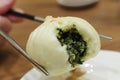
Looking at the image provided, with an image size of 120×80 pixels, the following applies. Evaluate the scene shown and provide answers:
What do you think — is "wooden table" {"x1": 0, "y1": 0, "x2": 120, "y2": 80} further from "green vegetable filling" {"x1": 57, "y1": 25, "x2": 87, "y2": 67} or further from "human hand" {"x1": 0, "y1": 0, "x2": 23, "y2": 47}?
"green vegetable filling" {"x1": 57, "y1": 25, "x2": 87, "y2": 67}

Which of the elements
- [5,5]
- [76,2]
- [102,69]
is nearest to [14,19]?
[5,5]

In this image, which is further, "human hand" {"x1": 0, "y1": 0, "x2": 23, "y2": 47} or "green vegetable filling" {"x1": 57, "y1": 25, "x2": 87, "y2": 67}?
"human hand" {"x1": 0, "y1": 0, "x2": 23, "y2": 47}

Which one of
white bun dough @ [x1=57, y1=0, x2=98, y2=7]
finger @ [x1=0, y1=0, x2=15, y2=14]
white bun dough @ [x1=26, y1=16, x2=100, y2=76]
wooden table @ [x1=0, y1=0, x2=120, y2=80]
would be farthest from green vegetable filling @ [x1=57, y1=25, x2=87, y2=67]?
white bun dough @ [x1=57, y1=0, x2=98, y2=7]

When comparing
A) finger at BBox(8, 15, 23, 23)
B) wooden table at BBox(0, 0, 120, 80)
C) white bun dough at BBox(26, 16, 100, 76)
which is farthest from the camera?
finger at BBox(8, 15, 23, 23)

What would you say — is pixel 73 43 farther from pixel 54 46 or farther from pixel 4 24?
pixel 4 24

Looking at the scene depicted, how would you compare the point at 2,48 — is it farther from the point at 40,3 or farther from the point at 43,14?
the point at 40,3

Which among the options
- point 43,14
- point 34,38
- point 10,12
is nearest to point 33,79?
point 34,38
